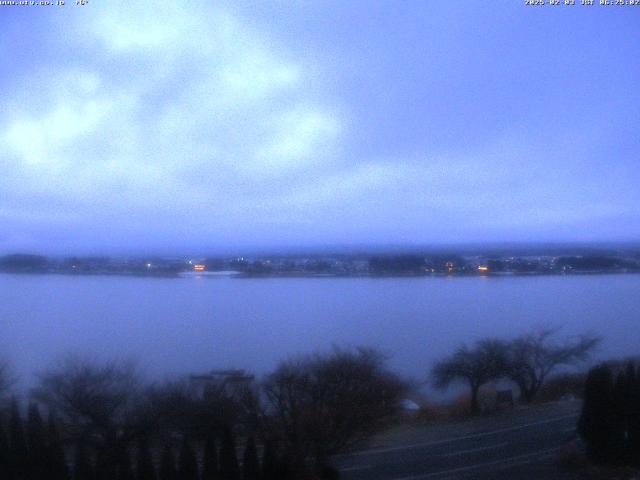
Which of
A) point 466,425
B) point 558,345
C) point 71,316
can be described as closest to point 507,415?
point 466,425

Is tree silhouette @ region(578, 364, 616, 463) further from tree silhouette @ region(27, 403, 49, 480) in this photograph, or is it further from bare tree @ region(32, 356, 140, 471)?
tree silhouette @ region(27, 403, 49, 480)

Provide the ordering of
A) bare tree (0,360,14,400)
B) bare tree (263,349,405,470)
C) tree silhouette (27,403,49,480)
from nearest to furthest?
tree silhouette (27,403,49,480) → bare tree (263,349,405,470) → bare tree (0,360,14,400)

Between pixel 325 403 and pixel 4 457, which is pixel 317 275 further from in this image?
pixel 4 457

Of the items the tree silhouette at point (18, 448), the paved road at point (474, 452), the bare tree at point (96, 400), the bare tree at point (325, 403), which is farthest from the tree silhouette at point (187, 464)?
the paved road at point (474, 452)

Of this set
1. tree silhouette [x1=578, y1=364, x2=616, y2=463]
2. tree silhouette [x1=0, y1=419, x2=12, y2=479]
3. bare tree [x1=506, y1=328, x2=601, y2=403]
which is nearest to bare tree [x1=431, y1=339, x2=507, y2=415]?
bare tree [x1=506, y1=328, x2=601, y2=403]

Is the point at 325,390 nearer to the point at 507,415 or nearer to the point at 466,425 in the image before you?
the point at 466,425

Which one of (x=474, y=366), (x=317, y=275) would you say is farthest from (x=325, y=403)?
(x=317, y=275)
